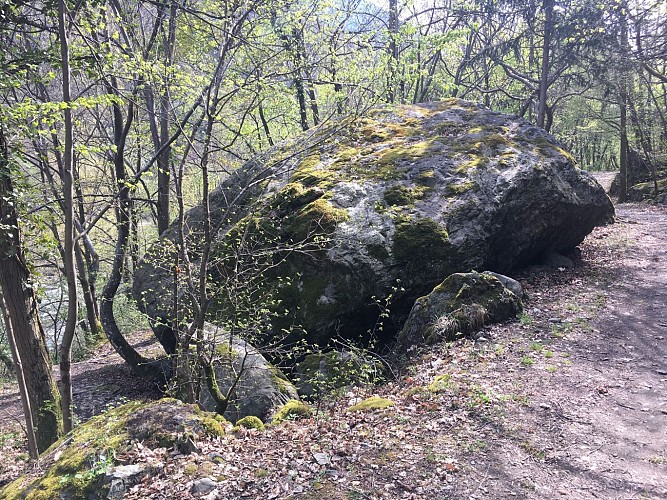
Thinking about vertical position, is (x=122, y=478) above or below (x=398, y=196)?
below

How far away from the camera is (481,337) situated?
6.32 m

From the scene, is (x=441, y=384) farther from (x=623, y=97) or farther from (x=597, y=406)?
(x=623, y=97)

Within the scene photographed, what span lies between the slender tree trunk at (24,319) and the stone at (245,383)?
8.89 feet

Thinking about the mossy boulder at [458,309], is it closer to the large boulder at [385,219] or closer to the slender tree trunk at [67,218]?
the large boulder at [385,219]

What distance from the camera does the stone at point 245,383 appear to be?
5793 millimetres

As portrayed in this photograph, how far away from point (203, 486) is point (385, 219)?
17.4 feet

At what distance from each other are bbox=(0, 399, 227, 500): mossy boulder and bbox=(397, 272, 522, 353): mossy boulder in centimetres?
323

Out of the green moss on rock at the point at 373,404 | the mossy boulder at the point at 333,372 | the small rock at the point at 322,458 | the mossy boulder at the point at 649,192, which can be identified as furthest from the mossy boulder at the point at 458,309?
the mossy boulder at the point at 649,192

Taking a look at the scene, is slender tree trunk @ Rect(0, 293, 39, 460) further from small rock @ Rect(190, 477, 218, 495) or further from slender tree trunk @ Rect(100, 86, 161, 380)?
small rock @ Rect(190, 477, 218, 495)

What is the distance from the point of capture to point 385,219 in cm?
784

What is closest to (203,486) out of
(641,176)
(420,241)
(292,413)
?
(292,413)

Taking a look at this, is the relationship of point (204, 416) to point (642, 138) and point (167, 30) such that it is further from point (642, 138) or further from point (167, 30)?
point (642, 138)

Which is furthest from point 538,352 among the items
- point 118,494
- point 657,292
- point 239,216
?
point 239,216

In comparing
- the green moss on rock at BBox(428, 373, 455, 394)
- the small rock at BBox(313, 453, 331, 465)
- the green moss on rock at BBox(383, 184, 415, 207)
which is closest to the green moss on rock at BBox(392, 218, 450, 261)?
the green moss on rock at BBox(383, 184, 415, 207)
